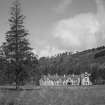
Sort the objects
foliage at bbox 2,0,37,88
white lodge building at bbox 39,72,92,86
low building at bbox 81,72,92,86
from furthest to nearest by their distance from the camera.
→ white lodge building at bbox 39,72,92,86 → low building at bbox 81,72,92,86 → foliage at bbox 2,0,37,88

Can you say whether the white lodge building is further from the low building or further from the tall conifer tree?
the tall conifer tree

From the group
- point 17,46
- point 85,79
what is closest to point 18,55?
point 17,46

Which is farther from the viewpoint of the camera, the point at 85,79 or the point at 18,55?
the point at 85,79

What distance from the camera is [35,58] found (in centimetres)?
2623

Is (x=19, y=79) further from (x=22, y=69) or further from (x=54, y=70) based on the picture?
(x=54, y=70)

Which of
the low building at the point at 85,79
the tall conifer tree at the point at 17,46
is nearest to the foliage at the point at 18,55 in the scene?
the tall conifer tree at the point at 17,46

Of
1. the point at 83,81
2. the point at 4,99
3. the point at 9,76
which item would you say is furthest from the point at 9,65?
the point at 83,81

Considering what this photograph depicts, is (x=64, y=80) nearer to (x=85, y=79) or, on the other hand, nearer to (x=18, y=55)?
(x=85, y=79)

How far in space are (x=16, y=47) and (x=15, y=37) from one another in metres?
1.53

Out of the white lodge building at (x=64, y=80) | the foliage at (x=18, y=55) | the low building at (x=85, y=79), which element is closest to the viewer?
Answer: the foliage at (x=18, y=55)

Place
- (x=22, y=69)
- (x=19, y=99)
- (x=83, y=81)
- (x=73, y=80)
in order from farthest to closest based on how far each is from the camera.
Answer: (x=73, y=80) < (x=83, y=81) < (x=22, y=69) < (x=19, y=99)

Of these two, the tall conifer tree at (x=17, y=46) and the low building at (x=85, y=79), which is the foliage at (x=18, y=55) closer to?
the tall conifer tree at (x=17, y=46)

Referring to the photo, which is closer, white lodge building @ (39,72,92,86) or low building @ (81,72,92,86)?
low building @ (81,72,92,86)

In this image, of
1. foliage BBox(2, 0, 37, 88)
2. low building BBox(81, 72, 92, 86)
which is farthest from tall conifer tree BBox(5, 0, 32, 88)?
low building BBox(81, 72, 92, 86)
